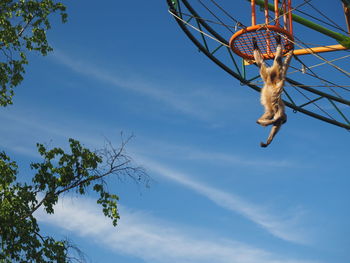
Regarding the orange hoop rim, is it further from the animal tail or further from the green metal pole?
the green metal pole

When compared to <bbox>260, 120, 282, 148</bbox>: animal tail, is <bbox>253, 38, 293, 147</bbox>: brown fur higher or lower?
higher

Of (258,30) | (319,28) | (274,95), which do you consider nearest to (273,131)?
(274,95)

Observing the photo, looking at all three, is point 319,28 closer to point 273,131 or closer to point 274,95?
point 274,95

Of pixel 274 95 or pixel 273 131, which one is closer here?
pixel 273 131

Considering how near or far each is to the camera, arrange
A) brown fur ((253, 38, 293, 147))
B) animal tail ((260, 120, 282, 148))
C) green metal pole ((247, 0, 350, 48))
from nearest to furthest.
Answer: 1. animal tail ((260, 120, 282, 148))
2. brown fur ((253, 38, 293, 147))
3. green metal pole ((247, 0, 350, 48))

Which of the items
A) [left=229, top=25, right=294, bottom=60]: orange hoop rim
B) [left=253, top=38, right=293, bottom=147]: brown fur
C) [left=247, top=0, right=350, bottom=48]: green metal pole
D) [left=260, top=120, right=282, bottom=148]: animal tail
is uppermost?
[left=247, top=0, right=350, bottom=48]: green metal pole

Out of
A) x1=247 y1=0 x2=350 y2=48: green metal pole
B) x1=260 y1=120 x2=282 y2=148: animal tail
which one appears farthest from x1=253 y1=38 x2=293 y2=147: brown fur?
x1=247 y1=0 x2=350 y2=48: green metal pole

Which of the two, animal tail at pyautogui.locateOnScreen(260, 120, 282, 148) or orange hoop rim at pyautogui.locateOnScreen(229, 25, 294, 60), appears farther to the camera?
orange hoop rim at pyautogui.locateOnScreen(229, 25, 294, 60)

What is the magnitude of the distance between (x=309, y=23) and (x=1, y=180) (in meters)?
9.56

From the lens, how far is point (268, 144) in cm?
806

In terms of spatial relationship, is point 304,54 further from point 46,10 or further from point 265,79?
point 46,10

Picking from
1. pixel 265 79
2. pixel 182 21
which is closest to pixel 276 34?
pixel 265 79

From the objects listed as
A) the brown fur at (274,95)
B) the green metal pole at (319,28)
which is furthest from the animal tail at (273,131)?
the green metal pole at (319,28)

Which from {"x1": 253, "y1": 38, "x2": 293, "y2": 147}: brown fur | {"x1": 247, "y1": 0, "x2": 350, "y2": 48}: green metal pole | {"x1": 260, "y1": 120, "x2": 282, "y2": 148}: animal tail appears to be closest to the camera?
{"x1": 260, "y1": 120, "x2": 282, "y2": 148}: animal tail
